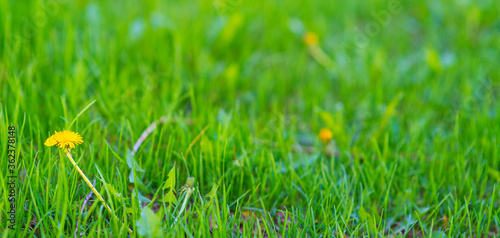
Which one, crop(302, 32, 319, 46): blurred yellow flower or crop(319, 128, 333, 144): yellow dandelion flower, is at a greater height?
crop(302, 32, 319, 46): blurred yellow flower

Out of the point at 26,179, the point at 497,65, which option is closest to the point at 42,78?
the point at 26,179

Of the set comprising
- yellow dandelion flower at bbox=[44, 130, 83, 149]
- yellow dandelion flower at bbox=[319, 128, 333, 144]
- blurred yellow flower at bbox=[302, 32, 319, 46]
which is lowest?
yellow dandelion flower at bbox=[319, 128, 333, 144]

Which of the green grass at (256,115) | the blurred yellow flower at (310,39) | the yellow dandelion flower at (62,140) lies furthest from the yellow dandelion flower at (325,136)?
the yellow dandelion flower at (62,140)

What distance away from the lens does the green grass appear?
180 cm

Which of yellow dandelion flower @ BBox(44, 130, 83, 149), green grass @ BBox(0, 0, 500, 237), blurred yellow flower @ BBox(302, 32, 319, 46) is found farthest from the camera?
blurred yellow flower @ BBox(302, 32, 319, 46)

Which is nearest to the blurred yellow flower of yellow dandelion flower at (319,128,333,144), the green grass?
the green grass

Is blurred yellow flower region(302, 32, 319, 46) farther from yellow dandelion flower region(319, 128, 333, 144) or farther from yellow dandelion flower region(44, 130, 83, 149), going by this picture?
yellow dandelion flower region(44, 130, 83, 149)

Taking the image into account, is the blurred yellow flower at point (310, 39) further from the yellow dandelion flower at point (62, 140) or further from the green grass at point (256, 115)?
the yellow dandelion flower at point (62, 140)

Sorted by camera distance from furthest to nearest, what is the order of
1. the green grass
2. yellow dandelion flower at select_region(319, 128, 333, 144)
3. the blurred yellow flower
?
the blurred yellow flower → yellow dandelion flower at select_region(319, 128, 333, 144) → the green grass

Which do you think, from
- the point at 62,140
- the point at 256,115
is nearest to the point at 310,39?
the point at 256,115

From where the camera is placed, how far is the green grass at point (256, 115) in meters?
1.80

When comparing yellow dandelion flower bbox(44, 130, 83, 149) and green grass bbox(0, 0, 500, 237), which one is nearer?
yellow dandelion flower bbox(44, 130, 83, 149)

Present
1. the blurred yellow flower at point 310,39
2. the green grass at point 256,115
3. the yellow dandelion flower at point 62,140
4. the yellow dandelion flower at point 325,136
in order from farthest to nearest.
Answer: the blurred yellow flower at point 310,39, the yellow dandelion flower at point 325,136, the green grass at point 256,115, the yellow dandelion flower at point 62,140

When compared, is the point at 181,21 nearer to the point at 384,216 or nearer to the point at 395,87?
the point at 395,87
